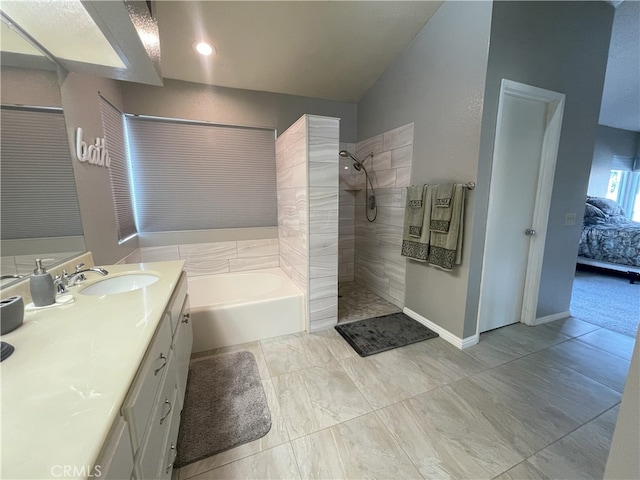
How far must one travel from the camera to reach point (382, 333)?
2293mm

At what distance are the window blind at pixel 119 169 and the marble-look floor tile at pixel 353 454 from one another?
7.60ft

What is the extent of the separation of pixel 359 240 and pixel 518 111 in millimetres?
2142

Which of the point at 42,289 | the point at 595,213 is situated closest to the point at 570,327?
the point at 595,213

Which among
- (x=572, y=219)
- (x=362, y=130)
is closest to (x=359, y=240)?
(x=362, y=130)

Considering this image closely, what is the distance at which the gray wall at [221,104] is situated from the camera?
2.54 metres

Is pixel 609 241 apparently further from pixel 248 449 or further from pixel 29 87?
pixel 29 87

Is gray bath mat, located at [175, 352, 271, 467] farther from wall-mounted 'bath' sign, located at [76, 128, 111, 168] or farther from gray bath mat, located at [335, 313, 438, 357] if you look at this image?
wall-mounted 'bath' sign, located at [76, 128, 111, 168]

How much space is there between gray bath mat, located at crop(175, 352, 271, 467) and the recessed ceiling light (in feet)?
8.87

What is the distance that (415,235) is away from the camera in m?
2.36

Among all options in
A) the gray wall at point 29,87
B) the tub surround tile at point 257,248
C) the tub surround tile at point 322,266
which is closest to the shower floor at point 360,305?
the tub surround tile at point 322,266

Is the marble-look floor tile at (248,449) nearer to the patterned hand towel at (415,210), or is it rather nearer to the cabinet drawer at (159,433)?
the cabinet drawer at (159,433)

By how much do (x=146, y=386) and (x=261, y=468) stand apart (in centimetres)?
82

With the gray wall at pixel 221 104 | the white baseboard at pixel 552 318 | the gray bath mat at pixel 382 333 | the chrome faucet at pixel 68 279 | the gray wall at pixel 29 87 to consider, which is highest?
the gray wall at pixel 221 104

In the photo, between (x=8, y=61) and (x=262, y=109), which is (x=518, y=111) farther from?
(x=8, y=61)
